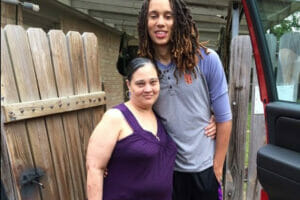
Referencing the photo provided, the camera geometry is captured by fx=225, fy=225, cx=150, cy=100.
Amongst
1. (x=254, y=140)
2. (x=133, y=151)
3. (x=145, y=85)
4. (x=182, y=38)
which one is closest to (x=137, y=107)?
(x=145, y=85)

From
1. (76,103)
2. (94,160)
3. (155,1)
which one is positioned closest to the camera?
(94,160)

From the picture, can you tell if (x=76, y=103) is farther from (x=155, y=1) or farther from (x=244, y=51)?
(x=244, y=51)

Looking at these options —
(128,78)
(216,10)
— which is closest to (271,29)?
(128,78)

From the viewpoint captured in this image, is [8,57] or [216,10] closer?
[8,57]

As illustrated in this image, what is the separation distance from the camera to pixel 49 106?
1.48m

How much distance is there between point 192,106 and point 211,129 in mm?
220

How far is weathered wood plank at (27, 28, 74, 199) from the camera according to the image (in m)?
1.41

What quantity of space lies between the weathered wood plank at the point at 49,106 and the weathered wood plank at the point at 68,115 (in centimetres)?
6

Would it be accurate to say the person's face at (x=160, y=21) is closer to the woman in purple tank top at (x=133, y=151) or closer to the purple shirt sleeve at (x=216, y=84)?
the woman in purple tank top at (x=133, y=151)

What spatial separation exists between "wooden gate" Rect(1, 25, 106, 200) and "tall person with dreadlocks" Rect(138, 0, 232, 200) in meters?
0.54

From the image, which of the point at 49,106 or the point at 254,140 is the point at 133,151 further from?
the point at 254,140

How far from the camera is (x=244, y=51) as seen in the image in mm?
1948

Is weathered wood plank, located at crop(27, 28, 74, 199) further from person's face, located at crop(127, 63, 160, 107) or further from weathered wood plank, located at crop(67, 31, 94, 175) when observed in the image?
person's face, located at crop(127, 63, 160, 107)

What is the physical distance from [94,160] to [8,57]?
76cm
